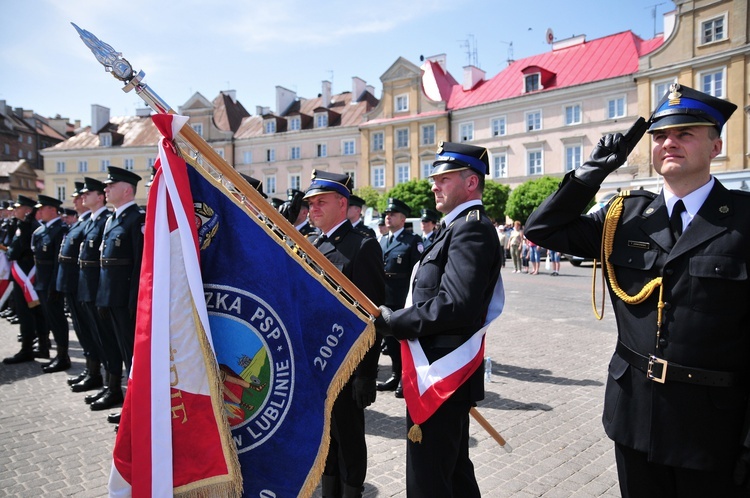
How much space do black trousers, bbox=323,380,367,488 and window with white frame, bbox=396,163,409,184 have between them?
138ft

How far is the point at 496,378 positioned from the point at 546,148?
114 ft

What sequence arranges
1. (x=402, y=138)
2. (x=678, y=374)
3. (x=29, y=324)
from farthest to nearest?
(x=402, y=138)
(x=29, y=324)
(x=678, y=374)

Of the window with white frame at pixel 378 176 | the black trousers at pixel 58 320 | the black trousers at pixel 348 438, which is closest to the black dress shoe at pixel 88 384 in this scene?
the black trousers at pixel 58 320

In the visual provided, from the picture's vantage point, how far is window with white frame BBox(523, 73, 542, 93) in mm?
39156

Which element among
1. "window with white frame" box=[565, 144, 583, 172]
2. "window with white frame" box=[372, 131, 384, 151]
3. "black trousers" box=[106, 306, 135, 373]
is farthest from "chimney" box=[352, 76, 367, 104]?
"black trousers" box=[106, 306, 135, 373]

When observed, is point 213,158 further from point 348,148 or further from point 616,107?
point 348,148

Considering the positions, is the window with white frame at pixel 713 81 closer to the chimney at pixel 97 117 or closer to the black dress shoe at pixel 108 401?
the black dress shoe at pixel 108 401

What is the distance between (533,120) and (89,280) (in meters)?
37.7

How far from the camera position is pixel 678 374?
2141 mm

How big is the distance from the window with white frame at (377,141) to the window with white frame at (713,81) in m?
24.2

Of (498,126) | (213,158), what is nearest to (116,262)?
(213,158)

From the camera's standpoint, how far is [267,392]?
2.66 metres

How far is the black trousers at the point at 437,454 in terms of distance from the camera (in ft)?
8.43

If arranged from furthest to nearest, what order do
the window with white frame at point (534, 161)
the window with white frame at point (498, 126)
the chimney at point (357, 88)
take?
the chimney at point (357, 88), the window with white frame at point (498, 126), the window with white frame at point (534, 161)
